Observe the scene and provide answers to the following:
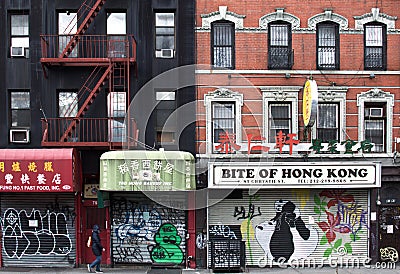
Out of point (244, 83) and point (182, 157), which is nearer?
point (182, 157)

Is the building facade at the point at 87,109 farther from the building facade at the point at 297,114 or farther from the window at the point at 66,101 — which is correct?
the building facade at the point at 297,114

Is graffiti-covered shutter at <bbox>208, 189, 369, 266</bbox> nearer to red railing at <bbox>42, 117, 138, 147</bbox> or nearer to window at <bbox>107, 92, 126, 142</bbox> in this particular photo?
red railing at <bbox>42, 117, 138, 147</bbox>

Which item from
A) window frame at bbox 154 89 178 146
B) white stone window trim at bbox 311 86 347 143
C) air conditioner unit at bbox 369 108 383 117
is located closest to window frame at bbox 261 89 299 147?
white stone window trim at bbox 311 86 347 143

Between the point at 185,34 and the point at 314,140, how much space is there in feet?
19.6

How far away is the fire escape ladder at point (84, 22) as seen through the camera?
15844 mm

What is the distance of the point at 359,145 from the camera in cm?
1620

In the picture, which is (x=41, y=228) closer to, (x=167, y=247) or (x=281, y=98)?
(x=167, y=247)

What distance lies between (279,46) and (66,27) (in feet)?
25.7

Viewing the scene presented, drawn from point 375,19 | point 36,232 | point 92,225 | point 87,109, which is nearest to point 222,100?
point 87,109

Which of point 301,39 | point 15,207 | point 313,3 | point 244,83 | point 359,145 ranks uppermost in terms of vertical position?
point 313,3

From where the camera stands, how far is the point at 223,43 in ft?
54.7

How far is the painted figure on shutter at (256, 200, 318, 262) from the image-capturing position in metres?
16.6

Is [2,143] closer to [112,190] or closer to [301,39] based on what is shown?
[112,190]

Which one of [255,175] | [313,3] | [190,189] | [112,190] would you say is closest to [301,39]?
[313,3]
